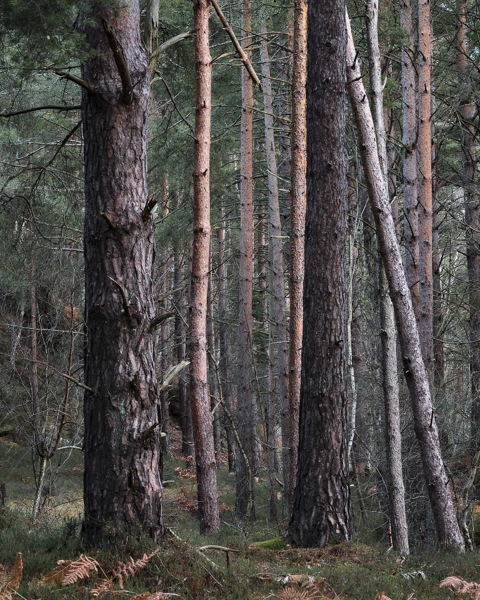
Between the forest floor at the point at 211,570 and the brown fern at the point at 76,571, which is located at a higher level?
the brown fern at the point at 76,571

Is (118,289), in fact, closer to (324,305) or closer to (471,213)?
(324,305)

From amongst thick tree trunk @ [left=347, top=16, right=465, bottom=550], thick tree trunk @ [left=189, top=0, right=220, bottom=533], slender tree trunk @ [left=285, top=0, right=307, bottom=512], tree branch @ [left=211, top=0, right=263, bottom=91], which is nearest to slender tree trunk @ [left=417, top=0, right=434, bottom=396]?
slender tree trunk @ [left=285, top=0, right=307, bottom=512]

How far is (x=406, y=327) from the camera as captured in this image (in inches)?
297

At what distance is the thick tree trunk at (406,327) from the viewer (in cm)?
730

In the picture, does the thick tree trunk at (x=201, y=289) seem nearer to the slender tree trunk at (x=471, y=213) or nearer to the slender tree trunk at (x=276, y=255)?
the slender tree trunk at (x=276, y=255)

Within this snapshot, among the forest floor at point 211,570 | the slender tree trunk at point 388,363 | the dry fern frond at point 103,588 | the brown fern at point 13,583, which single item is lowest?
the forest floor at point 211,570

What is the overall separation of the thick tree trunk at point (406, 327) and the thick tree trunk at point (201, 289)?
7.23 ft

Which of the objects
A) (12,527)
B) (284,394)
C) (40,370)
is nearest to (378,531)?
(284,394)

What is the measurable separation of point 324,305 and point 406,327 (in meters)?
1.89

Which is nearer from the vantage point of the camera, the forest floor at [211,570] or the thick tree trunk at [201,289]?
the forest floor at [211,570]

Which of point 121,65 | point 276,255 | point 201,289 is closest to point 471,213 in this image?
point 276,255

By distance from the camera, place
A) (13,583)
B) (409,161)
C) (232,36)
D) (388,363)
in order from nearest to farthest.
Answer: (13,583)
(232,36)
(388,363)
(409,161)

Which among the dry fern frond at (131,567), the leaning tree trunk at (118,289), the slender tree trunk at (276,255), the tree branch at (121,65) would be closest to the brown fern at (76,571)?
the dry fern frond at (131,567)

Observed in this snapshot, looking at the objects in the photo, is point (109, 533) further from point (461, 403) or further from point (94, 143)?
point (461, 403)
